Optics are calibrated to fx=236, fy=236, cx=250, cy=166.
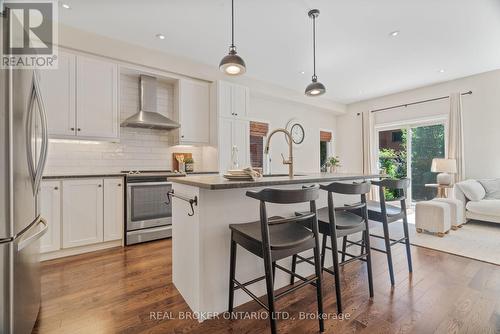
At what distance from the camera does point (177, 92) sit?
3.98m

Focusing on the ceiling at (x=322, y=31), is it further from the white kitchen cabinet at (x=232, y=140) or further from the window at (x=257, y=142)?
the window at (x=257, y=142)

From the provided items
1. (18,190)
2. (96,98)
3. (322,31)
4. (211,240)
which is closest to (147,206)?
(96,98)

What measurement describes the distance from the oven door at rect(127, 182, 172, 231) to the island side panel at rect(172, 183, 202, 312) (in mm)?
1178

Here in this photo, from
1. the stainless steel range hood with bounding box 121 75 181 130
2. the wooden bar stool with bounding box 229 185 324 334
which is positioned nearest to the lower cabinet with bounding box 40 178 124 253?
the stainless steel range hood with bounding box 121 75 181 130

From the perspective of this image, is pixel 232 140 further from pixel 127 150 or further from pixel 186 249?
pixel 186 249

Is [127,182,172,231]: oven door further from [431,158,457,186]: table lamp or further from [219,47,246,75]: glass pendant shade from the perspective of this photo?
[431,158,457,186]: table lamp

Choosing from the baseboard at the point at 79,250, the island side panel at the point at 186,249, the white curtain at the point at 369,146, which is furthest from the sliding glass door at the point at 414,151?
the baseboard at the point at 79,250

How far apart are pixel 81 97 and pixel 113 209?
1524 mm

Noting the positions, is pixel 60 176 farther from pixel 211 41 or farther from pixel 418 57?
pixel 418 57

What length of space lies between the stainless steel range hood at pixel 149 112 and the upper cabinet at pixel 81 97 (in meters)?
0.31

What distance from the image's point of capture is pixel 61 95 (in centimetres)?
296

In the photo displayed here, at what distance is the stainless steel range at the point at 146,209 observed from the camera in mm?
3189

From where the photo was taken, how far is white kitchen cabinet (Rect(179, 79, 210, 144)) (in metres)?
3.95

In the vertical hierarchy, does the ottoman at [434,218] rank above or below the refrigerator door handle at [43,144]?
below
